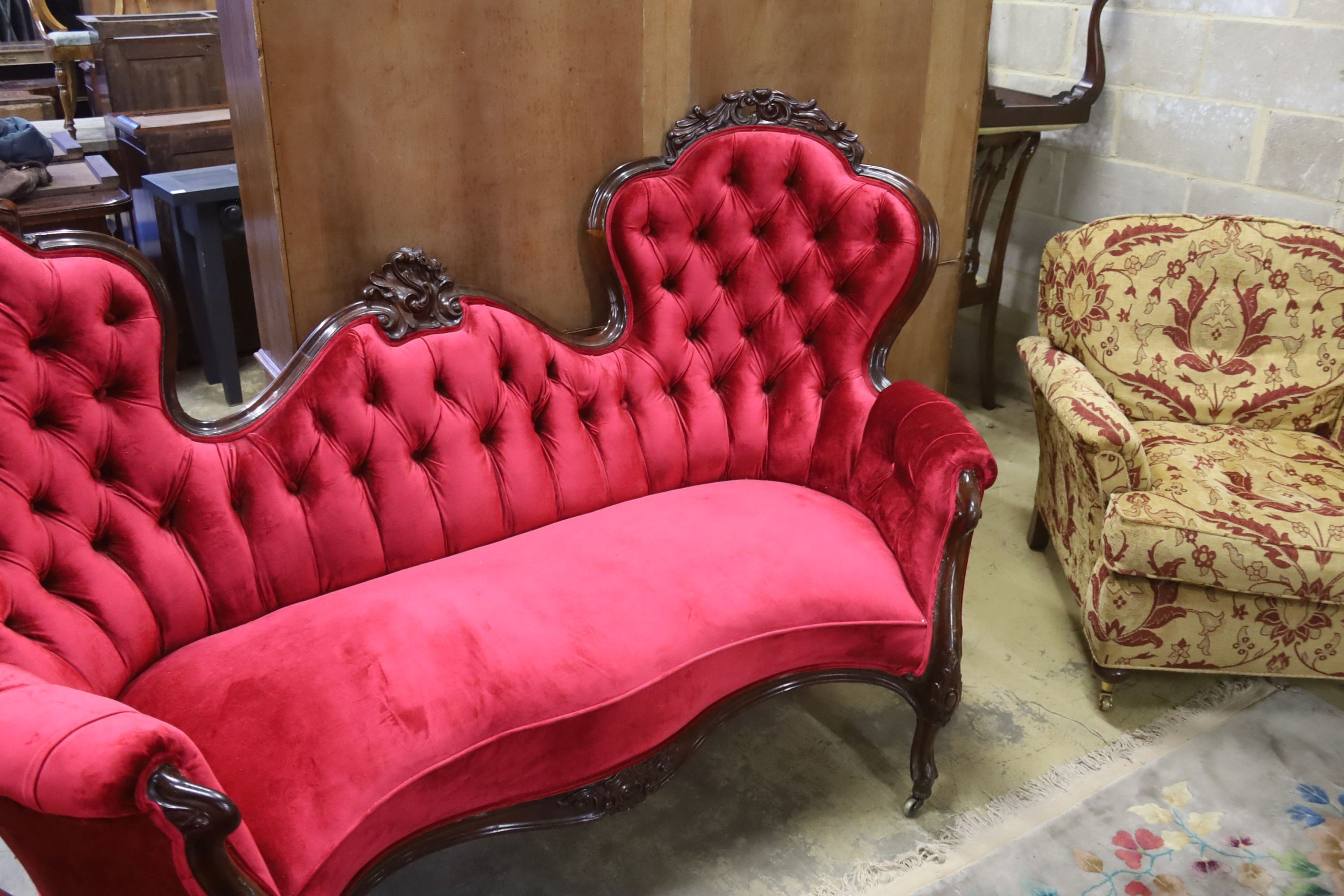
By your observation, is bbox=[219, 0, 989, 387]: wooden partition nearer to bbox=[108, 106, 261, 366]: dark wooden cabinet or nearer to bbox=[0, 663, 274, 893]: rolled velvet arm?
bbox=[0, 663, 274, 893]: rolled velvet arm

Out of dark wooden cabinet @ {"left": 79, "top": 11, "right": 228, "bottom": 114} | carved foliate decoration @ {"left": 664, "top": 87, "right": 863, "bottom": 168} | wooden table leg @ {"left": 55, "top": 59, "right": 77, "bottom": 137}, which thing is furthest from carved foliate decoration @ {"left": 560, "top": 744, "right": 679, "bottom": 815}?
wooden table leg @ {"left": 55, "top": 59, "right": 77, "bottom": 137}

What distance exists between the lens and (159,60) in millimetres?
3977

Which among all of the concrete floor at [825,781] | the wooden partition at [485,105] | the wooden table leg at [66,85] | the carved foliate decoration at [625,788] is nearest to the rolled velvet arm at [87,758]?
the carved foliate decoration at [625,788]

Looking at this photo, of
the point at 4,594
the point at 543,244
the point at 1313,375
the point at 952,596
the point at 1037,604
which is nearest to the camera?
the point at 4,594

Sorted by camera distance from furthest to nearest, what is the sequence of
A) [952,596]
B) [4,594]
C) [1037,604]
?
[1037,604]
[952,596]
[4,594]

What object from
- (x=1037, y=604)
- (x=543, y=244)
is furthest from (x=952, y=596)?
(x=543, y=244)

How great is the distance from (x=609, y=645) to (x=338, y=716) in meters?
0.37

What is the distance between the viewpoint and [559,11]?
1.76 metres

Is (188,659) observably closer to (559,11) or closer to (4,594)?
(4,594)

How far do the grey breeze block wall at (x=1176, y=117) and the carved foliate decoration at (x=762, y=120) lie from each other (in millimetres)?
613

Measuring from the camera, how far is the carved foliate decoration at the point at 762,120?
1.93 m

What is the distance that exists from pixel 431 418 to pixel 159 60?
125 inches

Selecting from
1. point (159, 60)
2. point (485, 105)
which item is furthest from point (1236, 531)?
point (159, 60)

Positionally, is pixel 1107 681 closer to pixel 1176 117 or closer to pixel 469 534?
pixel 469 534
